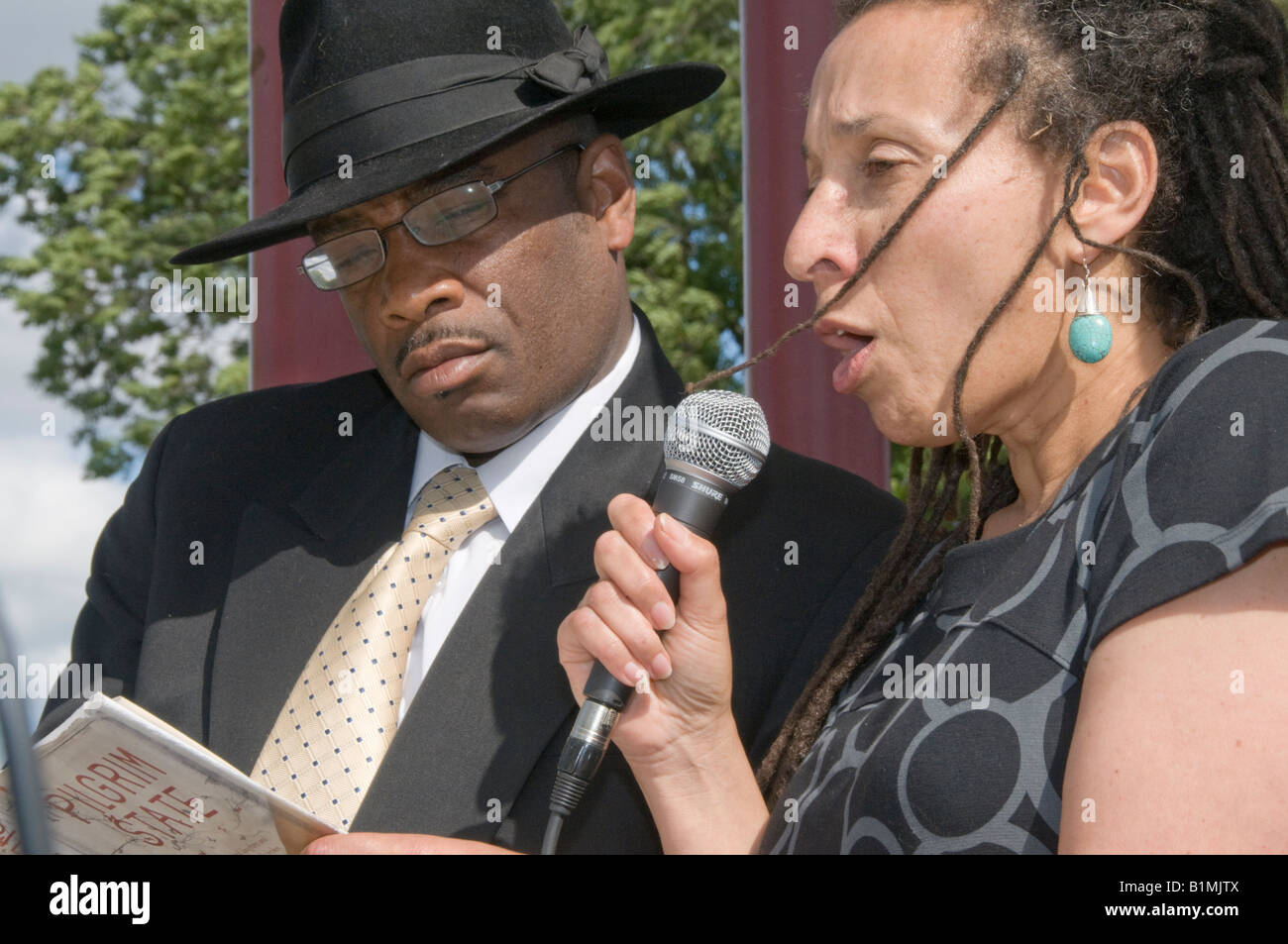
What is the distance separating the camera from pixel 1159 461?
5.46 ft

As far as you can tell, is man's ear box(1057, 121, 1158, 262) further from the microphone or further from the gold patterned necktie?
the gold patterned necktie

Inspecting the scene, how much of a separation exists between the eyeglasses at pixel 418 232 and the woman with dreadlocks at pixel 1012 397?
0.66 metres

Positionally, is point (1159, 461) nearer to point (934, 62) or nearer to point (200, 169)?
point (934, 62)

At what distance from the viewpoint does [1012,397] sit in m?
2.08

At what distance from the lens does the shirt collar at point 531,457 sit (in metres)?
2.65

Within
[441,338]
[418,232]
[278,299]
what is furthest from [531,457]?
[278,299]

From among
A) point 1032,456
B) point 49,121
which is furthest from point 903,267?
point 49,121

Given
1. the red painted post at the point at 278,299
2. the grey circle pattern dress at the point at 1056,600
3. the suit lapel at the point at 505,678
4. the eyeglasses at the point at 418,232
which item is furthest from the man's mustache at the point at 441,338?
the red painted post at the point at 278,299

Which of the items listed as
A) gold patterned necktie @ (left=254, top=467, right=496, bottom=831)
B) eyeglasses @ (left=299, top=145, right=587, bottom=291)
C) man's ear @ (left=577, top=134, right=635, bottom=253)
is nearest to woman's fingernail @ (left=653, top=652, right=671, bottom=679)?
gold patterned necktie @ (left=254, top=467, right=496, bottom=831)

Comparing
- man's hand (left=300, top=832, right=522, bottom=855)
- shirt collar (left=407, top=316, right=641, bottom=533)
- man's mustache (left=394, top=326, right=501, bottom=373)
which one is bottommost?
man's hand (left=300, top=832, right=522, bottom=855)

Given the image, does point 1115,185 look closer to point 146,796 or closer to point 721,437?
point 721,437

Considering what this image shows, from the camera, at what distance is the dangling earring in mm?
1965

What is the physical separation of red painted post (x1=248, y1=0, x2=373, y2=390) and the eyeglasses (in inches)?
43.8

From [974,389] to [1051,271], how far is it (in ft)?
0.63
